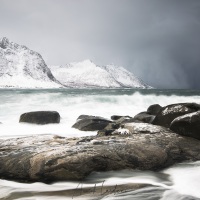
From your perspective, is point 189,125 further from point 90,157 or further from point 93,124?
point 93,124

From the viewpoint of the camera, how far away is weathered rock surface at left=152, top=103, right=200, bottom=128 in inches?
289

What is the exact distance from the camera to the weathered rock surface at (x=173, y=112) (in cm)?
735

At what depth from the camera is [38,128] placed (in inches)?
447

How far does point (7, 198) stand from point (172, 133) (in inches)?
161

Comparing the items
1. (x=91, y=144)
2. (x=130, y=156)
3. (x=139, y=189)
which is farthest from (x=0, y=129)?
(x=139, y=189)

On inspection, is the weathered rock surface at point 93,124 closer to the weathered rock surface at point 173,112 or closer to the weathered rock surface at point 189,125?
the weathered rock surface at point 173,112

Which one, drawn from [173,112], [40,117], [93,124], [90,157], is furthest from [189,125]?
[40,117]

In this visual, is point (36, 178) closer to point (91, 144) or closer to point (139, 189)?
point (91, 144)

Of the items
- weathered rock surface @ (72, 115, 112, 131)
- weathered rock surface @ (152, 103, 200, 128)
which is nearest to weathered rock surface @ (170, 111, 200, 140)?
weathered rock surface @ (152, 103, 200, 128)

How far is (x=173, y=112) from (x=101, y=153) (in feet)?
11.0

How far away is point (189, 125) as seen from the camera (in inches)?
253

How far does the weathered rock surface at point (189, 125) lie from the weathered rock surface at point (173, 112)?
33.4 inches

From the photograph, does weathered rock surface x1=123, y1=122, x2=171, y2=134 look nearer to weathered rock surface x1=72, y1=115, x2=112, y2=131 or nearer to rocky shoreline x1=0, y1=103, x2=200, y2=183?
rocky shoreline x1=0, y1=103, x2=200, y2=183

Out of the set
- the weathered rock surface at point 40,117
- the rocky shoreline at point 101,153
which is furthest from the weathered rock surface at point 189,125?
the weathered rock surface at point 40,117
